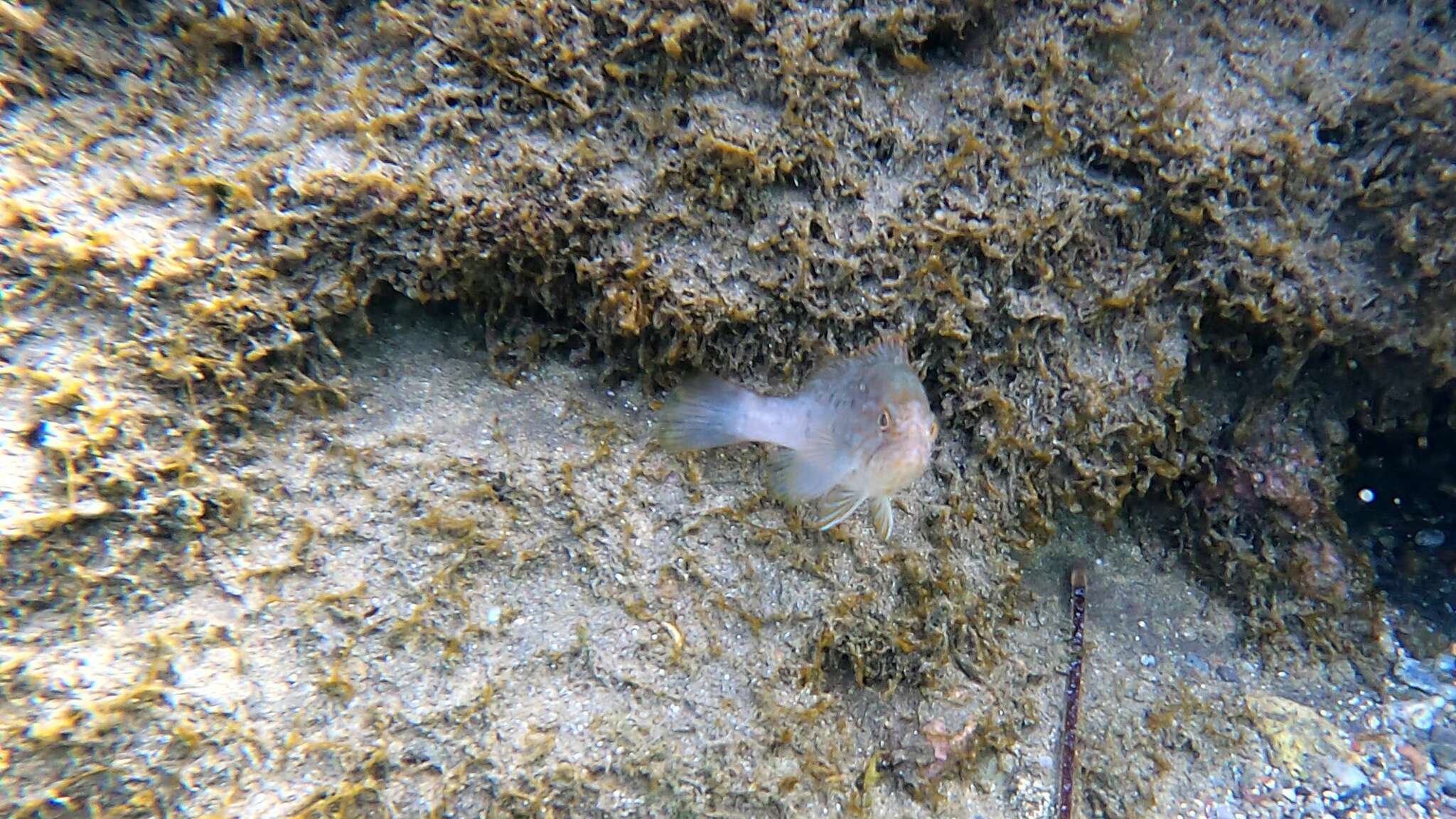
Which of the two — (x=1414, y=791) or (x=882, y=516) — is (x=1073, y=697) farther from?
(x=882, y=516)

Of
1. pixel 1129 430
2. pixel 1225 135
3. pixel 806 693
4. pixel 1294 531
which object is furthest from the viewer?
pixel 1294 531

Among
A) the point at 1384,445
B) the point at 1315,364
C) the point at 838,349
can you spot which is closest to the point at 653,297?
the point at 838,349

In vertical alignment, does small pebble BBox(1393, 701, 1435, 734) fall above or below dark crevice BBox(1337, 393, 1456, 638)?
below

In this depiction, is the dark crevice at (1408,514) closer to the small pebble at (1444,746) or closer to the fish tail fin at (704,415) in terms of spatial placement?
the small pebble at (1444,746)

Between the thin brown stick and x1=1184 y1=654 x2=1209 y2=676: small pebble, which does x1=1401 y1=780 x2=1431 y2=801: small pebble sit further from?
the thin brown stick

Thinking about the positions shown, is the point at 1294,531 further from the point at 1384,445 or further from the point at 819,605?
the point at 819,605

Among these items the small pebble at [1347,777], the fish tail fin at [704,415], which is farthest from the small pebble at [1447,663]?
the fish tail fin at [704,415]

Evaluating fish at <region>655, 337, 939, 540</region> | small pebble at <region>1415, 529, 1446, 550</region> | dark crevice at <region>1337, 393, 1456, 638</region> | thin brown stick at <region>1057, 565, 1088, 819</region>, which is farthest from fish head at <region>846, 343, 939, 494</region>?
small pebble at <region>1415, 529, 1446, 550</region>
